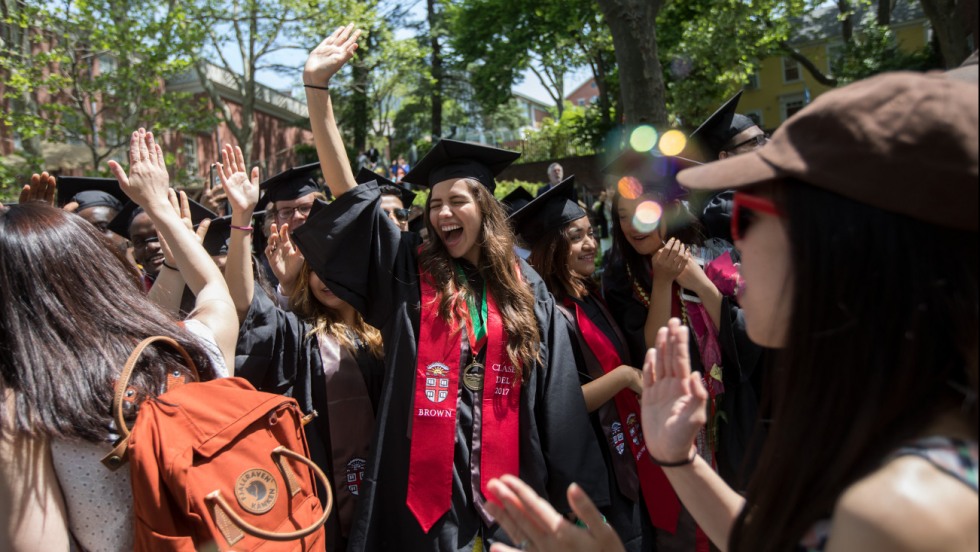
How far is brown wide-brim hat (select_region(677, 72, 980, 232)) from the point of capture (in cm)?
90

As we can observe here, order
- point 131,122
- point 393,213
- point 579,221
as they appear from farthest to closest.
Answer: point 131,122 < point 393,213 < point 579,221

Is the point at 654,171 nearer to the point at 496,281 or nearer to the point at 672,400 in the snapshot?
the point at 496,281

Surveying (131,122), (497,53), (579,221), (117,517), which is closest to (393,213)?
(579,221)

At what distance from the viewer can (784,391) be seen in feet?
3.74

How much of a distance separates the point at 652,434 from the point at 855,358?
1.75ft

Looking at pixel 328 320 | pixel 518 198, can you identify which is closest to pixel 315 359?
pixel 328 320

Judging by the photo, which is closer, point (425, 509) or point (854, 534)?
point (854, 534)

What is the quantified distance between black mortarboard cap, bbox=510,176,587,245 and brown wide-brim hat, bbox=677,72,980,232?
2.30m

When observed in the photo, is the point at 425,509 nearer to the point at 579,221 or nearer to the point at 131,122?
the point at 579,221

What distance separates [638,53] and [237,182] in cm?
462

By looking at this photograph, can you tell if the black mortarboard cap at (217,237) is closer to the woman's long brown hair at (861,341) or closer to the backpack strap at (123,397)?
the backpack strap at (123,397)

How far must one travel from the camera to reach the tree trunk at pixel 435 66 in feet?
92.1

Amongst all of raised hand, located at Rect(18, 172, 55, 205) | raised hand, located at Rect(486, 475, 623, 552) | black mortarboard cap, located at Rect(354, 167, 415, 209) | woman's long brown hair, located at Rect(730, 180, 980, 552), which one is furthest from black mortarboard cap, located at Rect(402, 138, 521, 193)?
woman's long brown hair, located at Rect(730, 180, 980, 552)

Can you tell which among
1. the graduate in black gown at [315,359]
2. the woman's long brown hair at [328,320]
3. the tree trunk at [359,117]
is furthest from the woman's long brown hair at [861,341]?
the tree trunk at [359,117]
